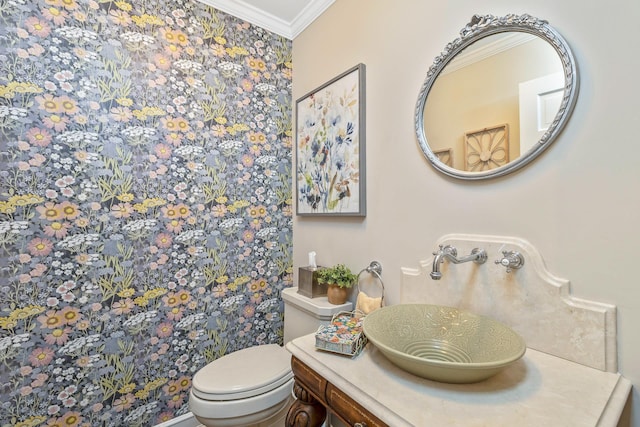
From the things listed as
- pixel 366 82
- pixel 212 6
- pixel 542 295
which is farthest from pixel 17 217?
pixel 542 295

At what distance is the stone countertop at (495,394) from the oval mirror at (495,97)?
60cm

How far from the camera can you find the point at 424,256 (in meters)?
1.17

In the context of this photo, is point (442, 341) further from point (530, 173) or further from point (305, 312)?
point (305, 312)

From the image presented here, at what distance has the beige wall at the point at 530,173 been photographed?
74 cm

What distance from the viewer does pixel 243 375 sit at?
132 cm

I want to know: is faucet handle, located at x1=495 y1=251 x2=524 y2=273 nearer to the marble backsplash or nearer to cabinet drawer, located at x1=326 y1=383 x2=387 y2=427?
the marble backsplash

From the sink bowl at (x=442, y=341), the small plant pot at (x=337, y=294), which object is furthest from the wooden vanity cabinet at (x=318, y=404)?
the small plant pot at (x=337, y=294)

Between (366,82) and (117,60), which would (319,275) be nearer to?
(366,82)

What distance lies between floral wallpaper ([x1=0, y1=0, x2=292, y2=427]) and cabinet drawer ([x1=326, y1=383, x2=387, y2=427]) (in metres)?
1.13

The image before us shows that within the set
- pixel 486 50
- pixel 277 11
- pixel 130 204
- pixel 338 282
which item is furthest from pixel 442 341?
pixel 277 11

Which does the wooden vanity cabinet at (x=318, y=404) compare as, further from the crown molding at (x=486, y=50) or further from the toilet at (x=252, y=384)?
the crown molding at (x=486, y=50)

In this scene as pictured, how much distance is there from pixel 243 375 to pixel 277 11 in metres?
2.11

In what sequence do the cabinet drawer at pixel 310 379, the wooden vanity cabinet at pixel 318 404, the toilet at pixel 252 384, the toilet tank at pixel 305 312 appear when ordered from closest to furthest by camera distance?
1. the wooden vanity cabinet at pixel 318 404
2. the cabinet drawer at pixel 310 379
3. the toilet at pixel 252 384
4. the toilet tank at pixel 305 312

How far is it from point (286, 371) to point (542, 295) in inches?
42.9
